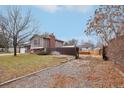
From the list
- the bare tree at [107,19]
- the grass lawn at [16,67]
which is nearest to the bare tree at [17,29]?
the grass lawn at [16,67]

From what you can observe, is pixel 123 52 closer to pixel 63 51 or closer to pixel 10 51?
pixel 10 51

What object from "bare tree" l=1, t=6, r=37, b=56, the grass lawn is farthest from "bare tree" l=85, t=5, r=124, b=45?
"bare tree" l=1, t=6, r=37, b=56

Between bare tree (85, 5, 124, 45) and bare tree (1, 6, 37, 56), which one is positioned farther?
bare tree (1, 6, 37, 56)

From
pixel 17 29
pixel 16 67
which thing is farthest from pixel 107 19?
pixel 17 29

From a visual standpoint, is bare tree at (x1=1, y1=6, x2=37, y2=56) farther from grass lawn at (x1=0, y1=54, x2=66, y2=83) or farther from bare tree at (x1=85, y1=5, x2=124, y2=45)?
bare tree at (x1=85, y1=5, x2=124, y2=45)

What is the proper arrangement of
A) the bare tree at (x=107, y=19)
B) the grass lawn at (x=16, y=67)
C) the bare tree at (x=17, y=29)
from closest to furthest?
1. the grass lawn at (x=16, y=67)
2. the bare tree at (x=107, y=19)
3. the bare tree at (x=17, y=29)

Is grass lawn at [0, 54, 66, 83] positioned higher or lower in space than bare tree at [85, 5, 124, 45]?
lower

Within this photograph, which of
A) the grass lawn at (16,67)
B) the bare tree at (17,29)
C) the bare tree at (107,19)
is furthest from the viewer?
the bare tree at (17,29)

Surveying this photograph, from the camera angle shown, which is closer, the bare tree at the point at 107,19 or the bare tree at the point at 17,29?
the bare tree at the point at 107,19

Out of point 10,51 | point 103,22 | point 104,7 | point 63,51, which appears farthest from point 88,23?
point 63,51

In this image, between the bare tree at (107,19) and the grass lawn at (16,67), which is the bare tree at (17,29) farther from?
the bare tree at (107,19)
